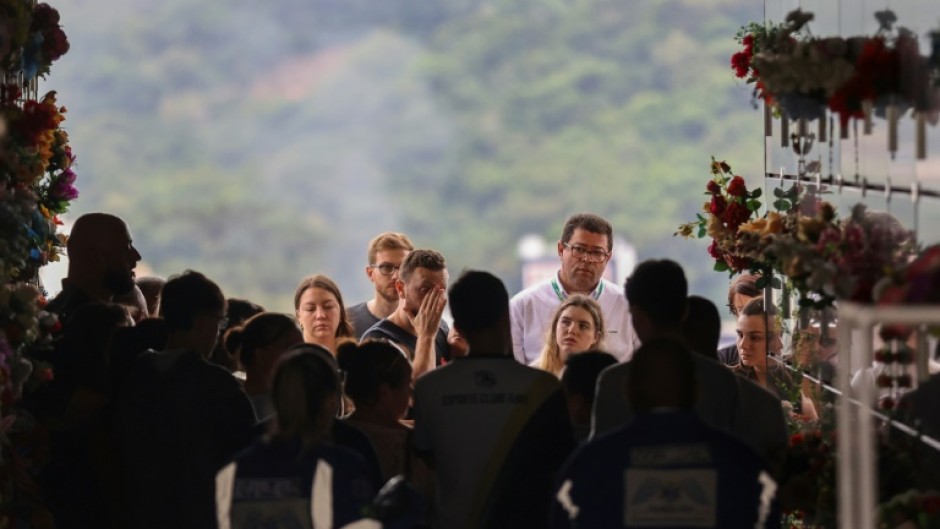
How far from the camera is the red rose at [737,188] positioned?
765cm

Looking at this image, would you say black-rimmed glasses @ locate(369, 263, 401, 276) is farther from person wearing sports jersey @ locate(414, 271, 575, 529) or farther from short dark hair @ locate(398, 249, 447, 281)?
person wearing sports jersey @ locate(414, 271, 575, 529)

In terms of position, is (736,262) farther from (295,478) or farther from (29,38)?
(295,478)

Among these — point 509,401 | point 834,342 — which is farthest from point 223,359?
point 834,342

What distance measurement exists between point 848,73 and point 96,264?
3.15 metres

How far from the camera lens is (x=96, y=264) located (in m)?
7.14

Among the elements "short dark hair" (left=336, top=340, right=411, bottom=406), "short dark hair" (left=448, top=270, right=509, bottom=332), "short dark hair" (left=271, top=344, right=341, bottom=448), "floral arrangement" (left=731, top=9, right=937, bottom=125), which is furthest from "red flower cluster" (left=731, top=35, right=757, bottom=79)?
"short dark hair" (left=271, top=344, right=341, bottom=448)

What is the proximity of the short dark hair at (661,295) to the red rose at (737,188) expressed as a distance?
2.15 meters

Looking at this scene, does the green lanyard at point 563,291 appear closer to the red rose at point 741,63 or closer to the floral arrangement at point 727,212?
the floral arrangement at point 727,212

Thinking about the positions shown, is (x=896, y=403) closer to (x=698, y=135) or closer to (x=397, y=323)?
(x=397, y=323)

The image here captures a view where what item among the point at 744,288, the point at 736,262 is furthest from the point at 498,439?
the point at 744,288

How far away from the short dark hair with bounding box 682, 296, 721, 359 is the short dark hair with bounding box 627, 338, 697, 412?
1.23 meters

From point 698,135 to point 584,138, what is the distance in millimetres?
2172

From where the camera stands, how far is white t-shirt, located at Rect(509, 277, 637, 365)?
28.5 ft

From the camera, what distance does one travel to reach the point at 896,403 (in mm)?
5297
